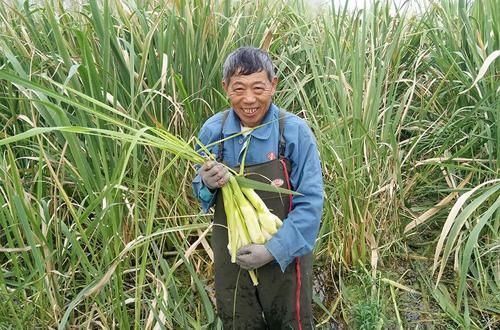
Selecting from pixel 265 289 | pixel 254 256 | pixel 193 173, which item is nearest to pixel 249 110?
pixel 254 256

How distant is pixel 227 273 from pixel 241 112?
52 centimetres

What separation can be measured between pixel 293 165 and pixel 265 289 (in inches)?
15.6

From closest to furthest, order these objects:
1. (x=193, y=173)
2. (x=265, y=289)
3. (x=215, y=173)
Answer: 1. (x=215, y=173)
2. (x=265, y=289)
3. (x=193, y=173)

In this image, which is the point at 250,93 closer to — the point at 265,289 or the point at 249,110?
the point at 249,110

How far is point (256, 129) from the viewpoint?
1.61m

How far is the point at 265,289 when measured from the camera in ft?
5.56

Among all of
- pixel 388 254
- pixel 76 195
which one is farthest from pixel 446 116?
pixel 76 195

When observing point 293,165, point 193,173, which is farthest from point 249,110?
point 193,173

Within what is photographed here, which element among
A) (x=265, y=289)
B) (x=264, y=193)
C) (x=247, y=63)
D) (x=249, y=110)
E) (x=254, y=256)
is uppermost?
(x=247, y=63)

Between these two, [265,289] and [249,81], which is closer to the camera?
[249,81]

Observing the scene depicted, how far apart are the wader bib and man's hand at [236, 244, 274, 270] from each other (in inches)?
5.2

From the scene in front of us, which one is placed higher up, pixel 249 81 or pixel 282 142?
pixel 249 81

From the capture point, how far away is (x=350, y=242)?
83.0 inches

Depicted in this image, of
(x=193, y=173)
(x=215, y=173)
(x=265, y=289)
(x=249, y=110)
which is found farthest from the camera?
(x=193, y=173)
